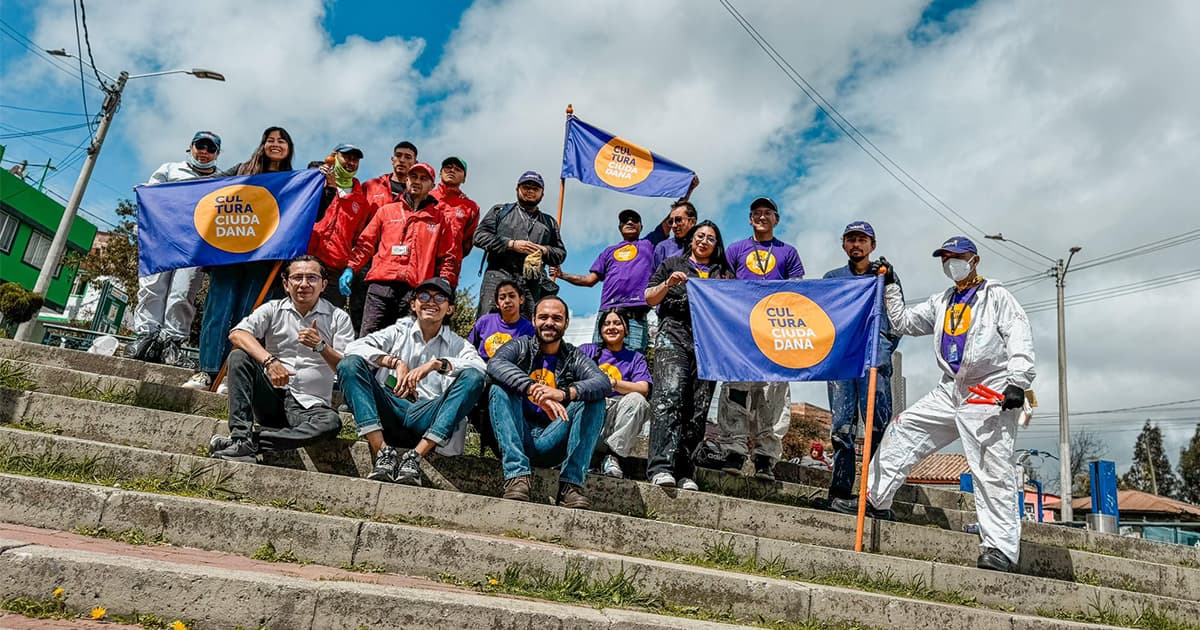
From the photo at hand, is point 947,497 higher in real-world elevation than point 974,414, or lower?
lower

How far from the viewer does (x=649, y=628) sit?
318 cm

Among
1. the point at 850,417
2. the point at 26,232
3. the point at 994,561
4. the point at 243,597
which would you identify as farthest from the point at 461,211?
the point at 26,232

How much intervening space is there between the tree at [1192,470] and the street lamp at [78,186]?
224ft

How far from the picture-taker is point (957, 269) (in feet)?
18.6

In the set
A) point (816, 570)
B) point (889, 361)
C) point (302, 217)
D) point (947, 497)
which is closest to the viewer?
point (816, 570)

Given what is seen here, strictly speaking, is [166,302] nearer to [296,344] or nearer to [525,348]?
[296,344]

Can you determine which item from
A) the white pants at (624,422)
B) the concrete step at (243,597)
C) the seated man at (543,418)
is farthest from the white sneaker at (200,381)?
the white pants at (624,422)

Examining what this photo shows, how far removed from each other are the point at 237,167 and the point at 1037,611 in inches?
292

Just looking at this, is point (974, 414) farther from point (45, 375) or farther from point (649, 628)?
point (45, 375)

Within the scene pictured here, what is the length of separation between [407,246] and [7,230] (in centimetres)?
3552

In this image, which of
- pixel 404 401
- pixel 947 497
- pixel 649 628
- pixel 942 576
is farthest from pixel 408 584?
pixel 947 497

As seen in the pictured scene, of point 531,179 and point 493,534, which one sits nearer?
point 493,534

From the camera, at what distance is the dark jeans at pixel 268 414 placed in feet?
15.2

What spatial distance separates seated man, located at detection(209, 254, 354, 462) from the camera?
15.3 ft
